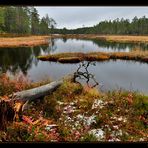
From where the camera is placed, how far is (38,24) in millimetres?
6941

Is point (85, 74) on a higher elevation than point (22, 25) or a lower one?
lower

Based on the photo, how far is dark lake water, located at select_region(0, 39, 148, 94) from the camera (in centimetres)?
702

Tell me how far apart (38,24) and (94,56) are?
4.83 feet

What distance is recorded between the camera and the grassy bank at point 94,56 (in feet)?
22.7

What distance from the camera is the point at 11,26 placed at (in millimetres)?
7469

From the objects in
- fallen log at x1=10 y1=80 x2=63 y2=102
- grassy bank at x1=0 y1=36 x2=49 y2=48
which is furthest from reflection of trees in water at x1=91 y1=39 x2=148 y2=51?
fallen log at x1=10 y1=80 x2=63 y2=102

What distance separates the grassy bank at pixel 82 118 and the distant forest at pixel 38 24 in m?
1.27

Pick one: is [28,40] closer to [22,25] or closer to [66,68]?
[22,25]

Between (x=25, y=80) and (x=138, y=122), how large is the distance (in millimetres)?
2830

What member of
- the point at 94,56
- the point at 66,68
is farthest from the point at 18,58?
the point at 94,56

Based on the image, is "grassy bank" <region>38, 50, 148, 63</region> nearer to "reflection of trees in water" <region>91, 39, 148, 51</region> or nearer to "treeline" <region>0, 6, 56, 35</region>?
"reflection of trees in water" <region>91, 39, 148, 51</region>

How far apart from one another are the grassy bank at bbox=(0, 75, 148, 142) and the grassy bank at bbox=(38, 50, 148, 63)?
64 centimetres

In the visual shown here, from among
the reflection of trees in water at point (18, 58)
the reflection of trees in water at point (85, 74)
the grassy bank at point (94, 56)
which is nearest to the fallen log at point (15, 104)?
the grassy bank at point (94, 56)
